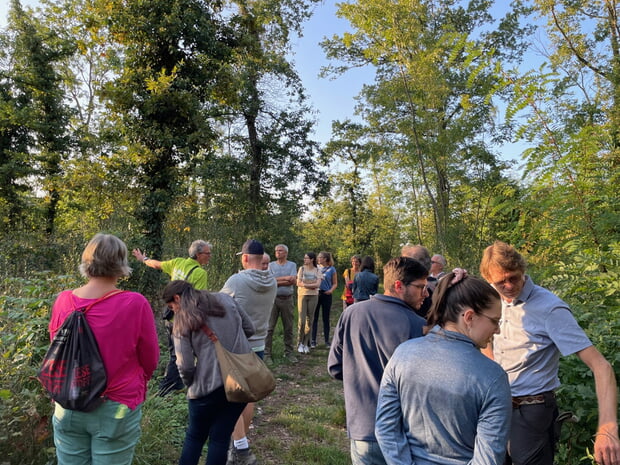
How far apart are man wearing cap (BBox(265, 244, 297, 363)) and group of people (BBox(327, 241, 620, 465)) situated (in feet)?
15.5

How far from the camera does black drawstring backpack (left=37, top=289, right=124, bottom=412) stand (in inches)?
82.5

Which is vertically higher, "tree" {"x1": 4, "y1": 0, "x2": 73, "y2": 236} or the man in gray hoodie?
"tree" {"x1": 4, "y1": 0, "x2": 73, "y2": 236}

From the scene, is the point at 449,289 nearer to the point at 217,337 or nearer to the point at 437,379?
the point at 437,379

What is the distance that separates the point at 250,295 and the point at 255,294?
6cm

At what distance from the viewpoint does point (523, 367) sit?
232cm

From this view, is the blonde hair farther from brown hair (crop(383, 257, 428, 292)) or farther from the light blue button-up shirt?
the light blue button-up shirt

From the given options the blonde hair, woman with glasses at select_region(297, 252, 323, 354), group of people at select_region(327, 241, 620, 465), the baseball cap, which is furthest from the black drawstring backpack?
woman with glasses at select_region(297, 252, 323, 354)

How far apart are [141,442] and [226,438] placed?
1.03m

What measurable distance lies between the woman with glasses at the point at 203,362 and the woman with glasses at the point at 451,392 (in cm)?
163

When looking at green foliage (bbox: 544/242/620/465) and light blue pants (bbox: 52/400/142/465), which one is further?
green foliage (bbox: 544/242/620/465)

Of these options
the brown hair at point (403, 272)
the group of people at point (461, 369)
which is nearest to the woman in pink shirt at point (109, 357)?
the group of people at point (461, 369)

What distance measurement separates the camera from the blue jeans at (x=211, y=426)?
2893 mm

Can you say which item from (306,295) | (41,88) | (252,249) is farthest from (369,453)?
(41,88)

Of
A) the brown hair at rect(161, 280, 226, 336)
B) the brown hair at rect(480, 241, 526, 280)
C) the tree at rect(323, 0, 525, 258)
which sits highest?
the tree at rect(323, 0, 525, 258)
